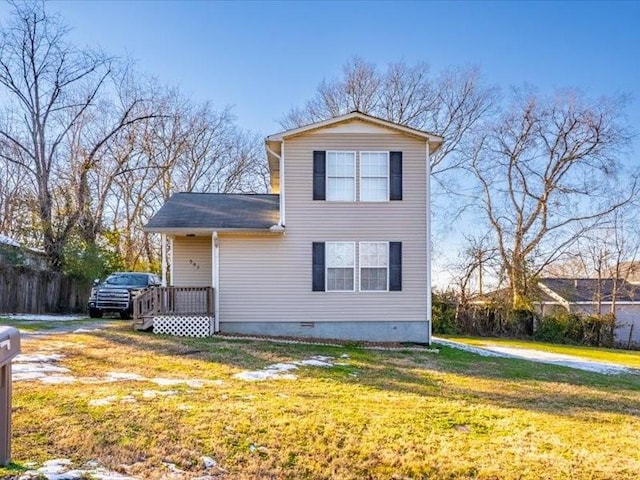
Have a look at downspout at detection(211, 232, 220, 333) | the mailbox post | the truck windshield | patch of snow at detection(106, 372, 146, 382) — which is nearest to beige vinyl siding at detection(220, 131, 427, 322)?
downspout at detection(211, 232, 220, 333)

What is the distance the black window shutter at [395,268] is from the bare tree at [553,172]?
1419 centimetres

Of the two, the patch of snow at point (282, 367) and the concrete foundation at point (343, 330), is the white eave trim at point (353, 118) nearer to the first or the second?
the concrete foundation at point (343, 330)

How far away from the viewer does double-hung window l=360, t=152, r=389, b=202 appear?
1317cm

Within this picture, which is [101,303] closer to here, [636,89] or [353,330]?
[353,330]

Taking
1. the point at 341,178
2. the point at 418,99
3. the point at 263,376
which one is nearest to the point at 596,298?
the point at 418,99

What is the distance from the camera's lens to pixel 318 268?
13.0 meters

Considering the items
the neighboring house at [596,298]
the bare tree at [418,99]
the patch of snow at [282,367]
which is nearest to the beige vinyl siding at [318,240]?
the patch of snow at [282,367]

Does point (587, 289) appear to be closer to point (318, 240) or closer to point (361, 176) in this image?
point (361, 176)

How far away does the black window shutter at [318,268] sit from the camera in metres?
13.0

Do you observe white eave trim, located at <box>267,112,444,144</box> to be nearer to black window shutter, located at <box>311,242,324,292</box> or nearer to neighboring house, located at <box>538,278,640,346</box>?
black window shutter, located at <box>311,242,324,292</box>

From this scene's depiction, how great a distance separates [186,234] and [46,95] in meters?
13.3

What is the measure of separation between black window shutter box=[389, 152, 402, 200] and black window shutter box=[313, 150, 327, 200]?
170 cm

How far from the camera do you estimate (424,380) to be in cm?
811

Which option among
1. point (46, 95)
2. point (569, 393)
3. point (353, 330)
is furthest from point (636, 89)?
point (46, 95)
